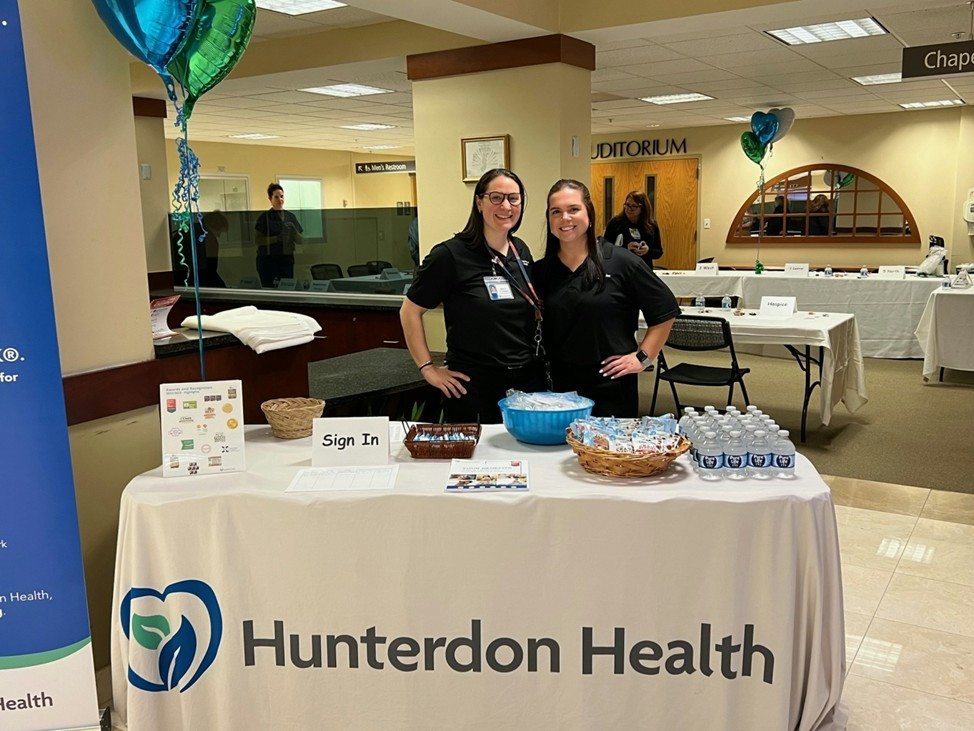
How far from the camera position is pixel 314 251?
6465 mm

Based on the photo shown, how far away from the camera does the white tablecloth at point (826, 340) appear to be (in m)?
5.29

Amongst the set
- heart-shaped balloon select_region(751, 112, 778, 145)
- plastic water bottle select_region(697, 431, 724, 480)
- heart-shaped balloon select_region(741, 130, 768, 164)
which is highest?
heart-shaped balloon select_region(751, 112, 778, 145)

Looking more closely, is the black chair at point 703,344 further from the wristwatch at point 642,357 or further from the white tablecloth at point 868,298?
the white tablecloth at point 868,298

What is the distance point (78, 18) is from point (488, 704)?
214cm

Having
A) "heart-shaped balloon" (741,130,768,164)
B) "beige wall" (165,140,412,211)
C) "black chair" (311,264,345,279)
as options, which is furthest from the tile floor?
"beige wall" (165,140,412,211)

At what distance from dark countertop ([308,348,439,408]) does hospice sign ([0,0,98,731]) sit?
1.21 m

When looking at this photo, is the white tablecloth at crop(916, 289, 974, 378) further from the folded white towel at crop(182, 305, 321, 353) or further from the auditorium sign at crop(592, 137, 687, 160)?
the auditorium sign at crop(592, 137, 687, 160)

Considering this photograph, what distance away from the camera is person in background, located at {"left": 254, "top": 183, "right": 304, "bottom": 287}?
6527 mm

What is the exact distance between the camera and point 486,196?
2.73m

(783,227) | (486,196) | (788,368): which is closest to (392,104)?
(788,368)

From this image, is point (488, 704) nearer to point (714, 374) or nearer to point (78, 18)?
point (78, 18)

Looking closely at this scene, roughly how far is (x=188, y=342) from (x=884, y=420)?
4.83 metres

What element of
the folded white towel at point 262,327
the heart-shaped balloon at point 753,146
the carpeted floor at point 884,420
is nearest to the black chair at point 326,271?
the carpeted floor at point 884,420

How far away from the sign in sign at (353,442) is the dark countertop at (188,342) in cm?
74
